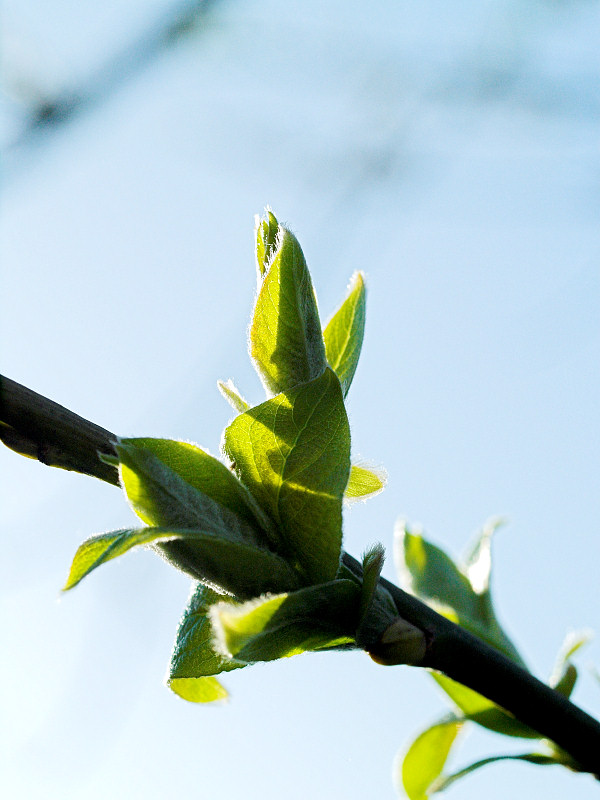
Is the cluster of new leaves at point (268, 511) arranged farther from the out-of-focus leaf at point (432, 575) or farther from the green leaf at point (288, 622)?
the out-of-focus leaf at point (432, 575)

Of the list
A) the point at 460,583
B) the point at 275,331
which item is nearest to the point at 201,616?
the point at 275,331

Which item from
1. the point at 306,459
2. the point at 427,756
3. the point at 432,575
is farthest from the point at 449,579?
the point at 306,459

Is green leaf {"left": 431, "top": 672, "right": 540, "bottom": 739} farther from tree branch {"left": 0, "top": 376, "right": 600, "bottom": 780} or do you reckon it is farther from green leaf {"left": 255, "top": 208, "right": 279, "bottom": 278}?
green leaf {"left": 255, "top": 208, "right": 279, "bottom": 278}

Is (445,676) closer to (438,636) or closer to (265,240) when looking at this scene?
(438,636)

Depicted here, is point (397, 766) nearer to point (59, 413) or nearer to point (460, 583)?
point (460, 583)

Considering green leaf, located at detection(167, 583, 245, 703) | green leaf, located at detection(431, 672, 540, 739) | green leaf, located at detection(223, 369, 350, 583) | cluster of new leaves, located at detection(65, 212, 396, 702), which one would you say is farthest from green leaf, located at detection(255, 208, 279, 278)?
green leaf, located at detection(431, 672, 540, 739)

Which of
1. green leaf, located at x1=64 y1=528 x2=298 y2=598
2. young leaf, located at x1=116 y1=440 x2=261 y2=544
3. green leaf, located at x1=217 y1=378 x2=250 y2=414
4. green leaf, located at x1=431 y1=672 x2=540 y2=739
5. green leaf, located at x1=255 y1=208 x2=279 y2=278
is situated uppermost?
green leaf, located at x1=255 y1=208 x2=279 y2=278

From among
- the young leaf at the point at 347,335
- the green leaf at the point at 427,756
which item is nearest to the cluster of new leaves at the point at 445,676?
the green leaf at the point at 427,756
